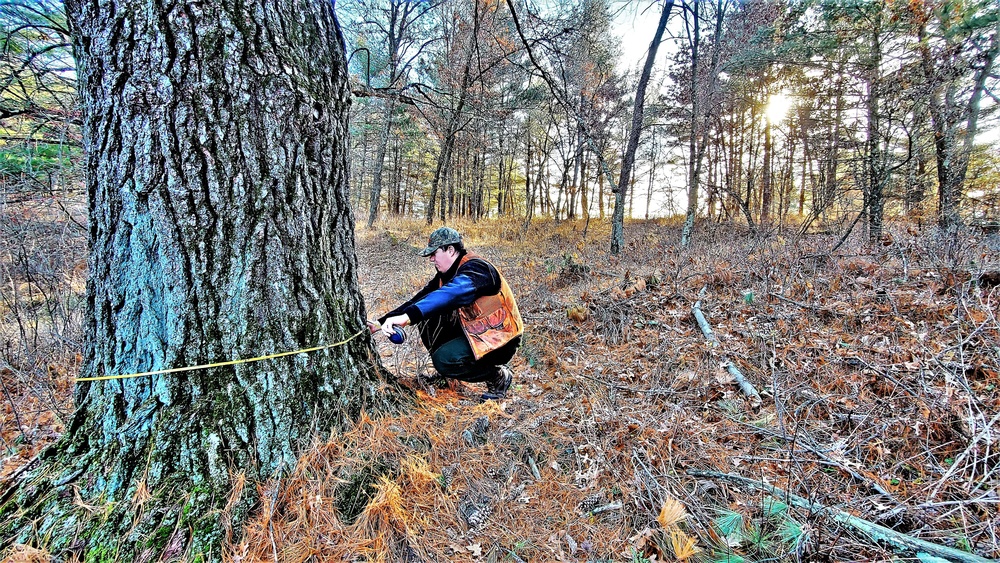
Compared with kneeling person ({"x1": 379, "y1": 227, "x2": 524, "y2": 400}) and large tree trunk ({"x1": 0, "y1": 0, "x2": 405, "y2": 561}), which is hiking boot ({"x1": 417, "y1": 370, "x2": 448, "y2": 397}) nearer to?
kneeling person ({"x1": 379, "y1": 227, "x2": 524, "y2": 400})

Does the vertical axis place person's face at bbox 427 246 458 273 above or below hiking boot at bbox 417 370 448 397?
above

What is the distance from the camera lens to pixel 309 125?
187cm

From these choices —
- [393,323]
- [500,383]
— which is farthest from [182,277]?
[500,383]

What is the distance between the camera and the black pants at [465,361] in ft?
10.5

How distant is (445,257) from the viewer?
315 cm

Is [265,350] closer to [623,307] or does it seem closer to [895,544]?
[895,544]

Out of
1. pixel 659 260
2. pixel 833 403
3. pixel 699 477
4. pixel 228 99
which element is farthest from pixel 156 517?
pixel 659 260

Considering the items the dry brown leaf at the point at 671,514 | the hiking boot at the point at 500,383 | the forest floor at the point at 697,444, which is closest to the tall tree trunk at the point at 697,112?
the forest floor at the point at 697,444

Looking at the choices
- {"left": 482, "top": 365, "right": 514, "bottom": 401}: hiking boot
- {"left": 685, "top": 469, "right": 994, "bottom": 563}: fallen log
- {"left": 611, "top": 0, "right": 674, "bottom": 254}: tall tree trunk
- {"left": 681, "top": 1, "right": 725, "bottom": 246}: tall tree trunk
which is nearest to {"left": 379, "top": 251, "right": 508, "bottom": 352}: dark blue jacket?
{"left": 482, "top": 365, "right": 514, "bottom": 401}: hiking boot

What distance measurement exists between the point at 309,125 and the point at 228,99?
0.32 m

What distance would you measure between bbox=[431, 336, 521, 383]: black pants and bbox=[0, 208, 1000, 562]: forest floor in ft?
0.55

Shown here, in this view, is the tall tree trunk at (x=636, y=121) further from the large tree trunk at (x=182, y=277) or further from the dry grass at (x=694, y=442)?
the large tree trunk at (x=182, y=277)

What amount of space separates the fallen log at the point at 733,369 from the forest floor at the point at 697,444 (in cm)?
3

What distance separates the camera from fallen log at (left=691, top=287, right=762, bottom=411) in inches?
113
